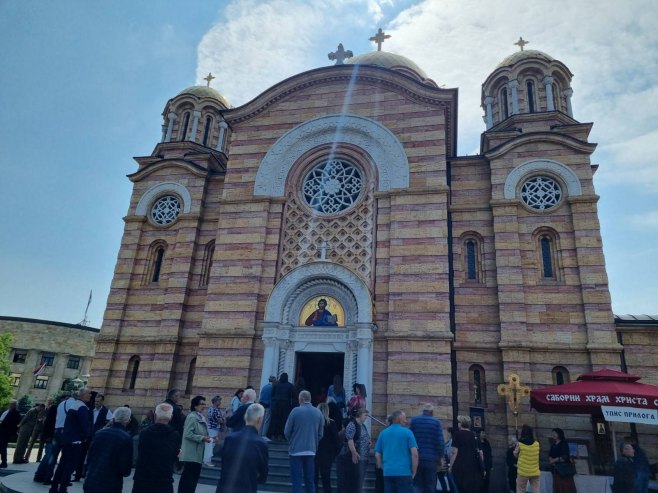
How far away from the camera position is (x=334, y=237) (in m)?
15.2

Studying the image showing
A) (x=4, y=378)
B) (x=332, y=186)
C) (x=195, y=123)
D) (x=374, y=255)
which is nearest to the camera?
(x=374, y=255)

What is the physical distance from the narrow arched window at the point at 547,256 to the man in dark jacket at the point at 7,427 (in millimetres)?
14774

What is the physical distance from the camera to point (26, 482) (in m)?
8.67

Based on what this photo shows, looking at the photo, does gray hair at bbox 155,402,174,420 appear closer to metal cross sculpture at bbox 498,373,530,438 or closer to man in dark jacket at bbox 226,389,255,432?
man in dark jacket at bbox 226,389,255,432

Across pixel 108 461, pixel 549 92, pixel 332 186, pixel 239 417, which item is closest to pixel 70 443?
pixel 239 417

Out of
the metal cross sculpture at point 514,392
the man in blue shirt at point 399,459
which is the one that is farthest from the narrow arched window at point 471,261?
the man in blue shirt at point 399,459

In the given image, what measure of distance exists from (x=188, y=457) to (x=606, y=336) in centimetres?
1185

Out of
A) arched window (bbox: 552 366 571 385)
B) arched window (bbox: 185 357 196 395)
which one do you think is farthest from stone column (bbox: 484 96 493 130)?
arched window (bbox: 185 357 196 395)

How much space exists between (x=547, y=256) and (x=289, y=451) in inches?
439

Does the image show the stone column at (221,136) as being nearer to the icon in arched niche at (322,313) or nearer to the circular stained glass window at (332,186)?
the circular stained glass window at (332,186)

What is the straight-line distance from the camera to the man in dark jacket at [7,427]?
413 inches

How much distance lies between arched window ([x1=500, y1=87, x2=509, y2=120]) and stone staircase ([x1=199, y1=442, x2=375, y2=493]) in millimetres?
14438

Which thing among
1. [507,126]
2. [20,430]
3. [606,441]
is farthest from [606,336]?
[20,430]

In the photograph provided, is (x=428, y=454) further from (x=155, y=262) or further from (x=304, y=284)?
(x=155, y=262)
